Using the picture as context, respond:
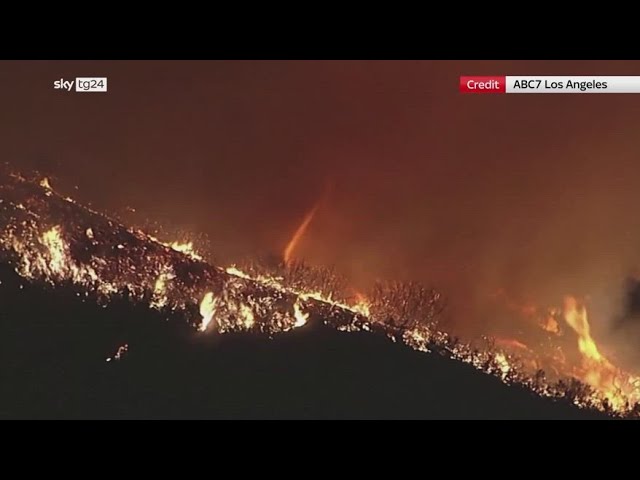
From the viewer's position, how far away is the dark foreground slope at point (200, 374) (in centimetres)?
251

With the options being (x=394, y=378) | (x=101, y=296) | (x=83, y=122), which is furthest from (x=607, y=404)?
(x=83, y=122)

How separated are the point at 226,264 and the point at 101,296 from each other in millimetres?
495

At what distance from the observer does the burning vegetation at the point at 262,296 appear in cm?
252

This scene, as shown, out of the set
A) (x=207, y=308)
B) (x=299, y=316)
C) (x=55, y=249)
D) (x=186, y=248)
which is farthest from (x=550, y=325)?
(x=55, y=249)

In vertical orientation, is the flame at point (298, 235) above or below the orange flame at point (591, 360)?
above

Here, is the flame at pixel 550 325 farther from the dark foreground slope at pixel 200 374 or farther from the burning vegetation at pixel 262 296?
the dark foreground slope at pixel 200 374

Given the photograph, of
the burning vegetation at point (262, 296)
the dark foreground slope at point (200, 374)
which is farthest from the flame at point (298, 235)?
the dark foreground slope at point (200, 374)

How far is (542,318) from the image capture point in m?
2.53

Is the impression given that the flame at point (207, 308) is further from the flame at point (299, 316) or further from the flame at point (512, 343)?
the flame at point (512, 343)

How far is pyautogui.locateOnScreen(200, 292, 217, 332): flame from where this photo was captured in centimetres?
255

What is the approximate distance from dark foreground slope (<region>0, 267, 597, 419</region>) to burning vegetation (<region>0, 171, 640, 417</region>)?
0.05 metres

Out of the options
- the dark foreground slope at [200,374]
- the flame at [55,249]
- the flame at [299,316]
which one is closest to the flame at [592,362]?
the dark foreground slope at [200,374]

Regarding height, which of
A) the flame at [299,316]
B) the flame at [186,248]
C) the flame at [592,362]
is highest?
the flame at [186,248]

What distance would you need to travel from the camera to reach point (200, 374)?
8.30 feet
